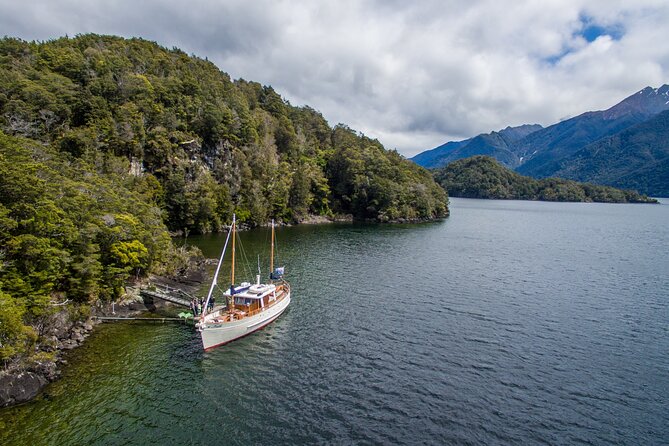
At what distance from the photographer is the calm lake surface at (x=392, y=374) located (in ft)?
69.6

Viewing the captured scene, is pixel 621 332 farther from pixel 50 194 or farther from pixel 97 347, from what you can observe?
pixel 50 194

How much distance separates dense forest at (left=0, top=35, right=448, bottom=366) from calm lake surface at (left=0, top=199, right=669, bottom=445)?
6.38 metres

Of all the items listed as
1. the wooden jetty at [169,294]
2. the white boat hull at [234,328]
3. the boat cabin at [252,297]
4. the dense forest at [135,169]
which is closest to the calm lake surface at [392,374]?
the white boat hull at [234,328]

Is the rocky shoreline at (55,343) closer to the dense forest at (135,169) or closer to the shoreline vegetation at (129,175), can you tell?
the shoreline vegetation at (129,175)

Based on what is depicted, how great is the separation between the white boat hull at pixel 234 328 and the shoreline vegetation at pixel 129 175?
10255 millimetres

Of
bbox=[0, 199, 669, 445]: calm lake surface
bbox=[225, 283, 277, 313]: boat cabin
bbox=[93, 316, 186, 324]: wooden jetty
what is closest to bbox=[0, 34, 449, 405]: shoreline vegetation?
bbox=[93, 316, 186, 324]: wooden jetty

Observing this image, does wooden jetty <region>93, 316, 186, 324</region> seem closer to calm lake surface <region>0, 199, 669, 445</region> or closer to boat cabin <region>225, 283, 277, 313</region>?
calm lake surface <region>0, 199, 669, 445</region>

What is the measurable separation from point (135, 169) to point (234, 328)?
Result: 6244 centimetres

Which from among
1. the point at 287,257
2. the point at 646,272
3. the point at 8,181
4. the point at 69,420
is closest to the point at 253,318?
the point at 69,420

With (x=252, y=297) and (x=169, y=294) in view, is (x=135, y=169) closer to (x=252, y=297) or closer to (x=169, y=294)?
(x=169, y=294)

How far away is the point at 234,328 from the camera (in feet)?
106

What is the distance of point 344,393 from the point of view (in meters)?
24.8

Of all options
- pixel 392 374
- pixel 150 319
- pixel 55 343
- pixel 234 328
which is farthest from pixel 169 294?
pixel 392 374

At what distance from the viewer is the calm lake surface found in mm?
21219
